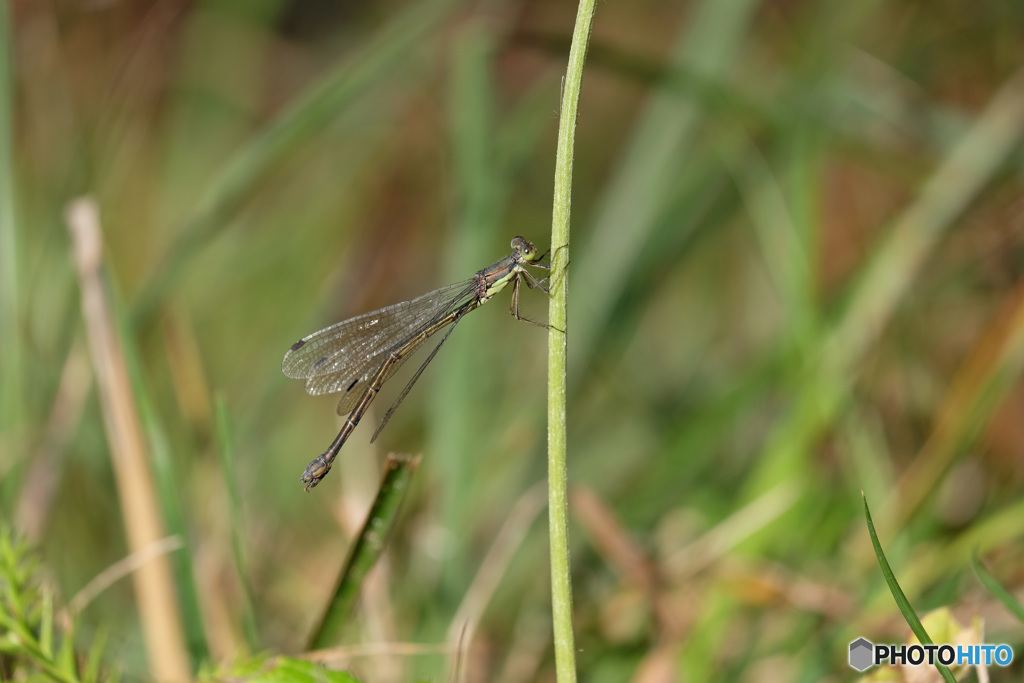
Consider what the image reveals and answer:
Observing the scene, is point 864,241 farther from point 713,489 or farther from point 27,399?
point 27,399

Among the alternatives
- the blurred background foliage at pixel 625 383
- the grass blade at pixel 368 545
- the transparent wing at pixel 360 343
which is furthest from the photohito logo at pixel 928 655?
the transparent wing at pixel 360 343

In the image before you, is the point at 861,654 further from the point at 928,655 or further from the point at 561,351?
the point at 561,351

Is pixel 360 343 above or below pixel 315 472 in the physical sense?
above

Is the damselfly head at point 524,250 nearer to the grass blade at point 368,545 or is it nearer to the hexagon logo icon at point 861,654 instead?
the grass blade at point 368,545

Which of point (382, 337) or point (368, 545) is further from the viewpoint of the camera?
point (382, 337)

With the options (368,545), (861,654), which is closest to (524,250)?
(368,545)
